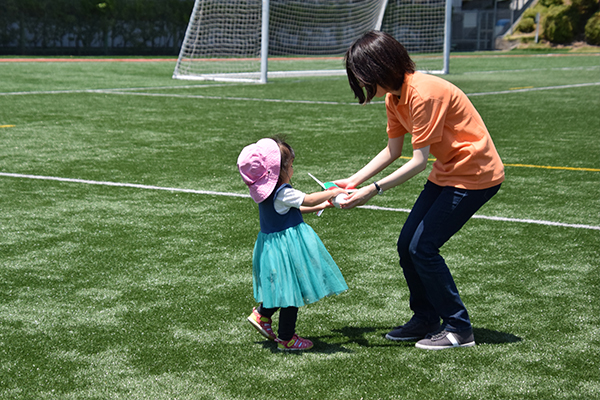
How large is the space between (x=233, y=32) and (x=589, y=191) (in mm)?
17570

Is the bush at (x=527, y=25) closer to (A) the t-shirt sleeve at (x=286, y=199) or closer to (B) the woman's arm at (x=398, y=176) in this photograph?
(B) the woman's arm at (x=398, y=176)

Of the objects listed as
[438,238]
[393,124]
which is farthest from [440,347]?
[393,124]

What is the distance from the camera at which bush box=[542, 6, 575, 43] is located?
48.5 metres

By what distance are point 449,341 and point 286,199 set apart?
1068 mm

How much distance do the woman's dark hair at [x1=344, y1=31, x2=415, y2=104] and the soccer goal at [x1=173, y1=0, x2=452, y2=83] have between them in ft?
55.1

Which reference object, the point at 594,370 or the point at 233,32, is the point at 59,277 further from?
the point at 233,32

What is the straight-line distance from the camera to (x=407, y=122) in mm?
3480

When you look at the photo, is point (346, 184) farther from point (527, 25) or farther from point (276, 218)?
point (527, 25)

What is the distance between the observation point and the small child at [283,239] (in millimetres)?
3377

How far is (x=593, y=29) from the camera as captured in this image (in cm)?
4762

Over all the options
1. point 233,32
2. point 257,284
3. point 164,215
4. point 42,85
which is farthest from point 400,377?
point 233,32

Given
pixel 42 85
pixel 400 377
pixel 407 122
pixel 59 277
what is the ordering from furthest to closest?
pixel 42 85 < pixel 59 277 < pixel 407 122 < pixel 400 377

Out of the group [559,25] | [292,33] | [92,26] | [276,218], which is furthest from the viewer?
[559,25]

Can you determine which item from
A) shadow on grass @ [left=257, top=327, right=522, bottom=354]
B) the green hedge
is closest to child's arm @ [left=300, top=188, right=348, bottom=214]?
shadow on grass @ [left=257, top=327, right=522, bottom=354]
